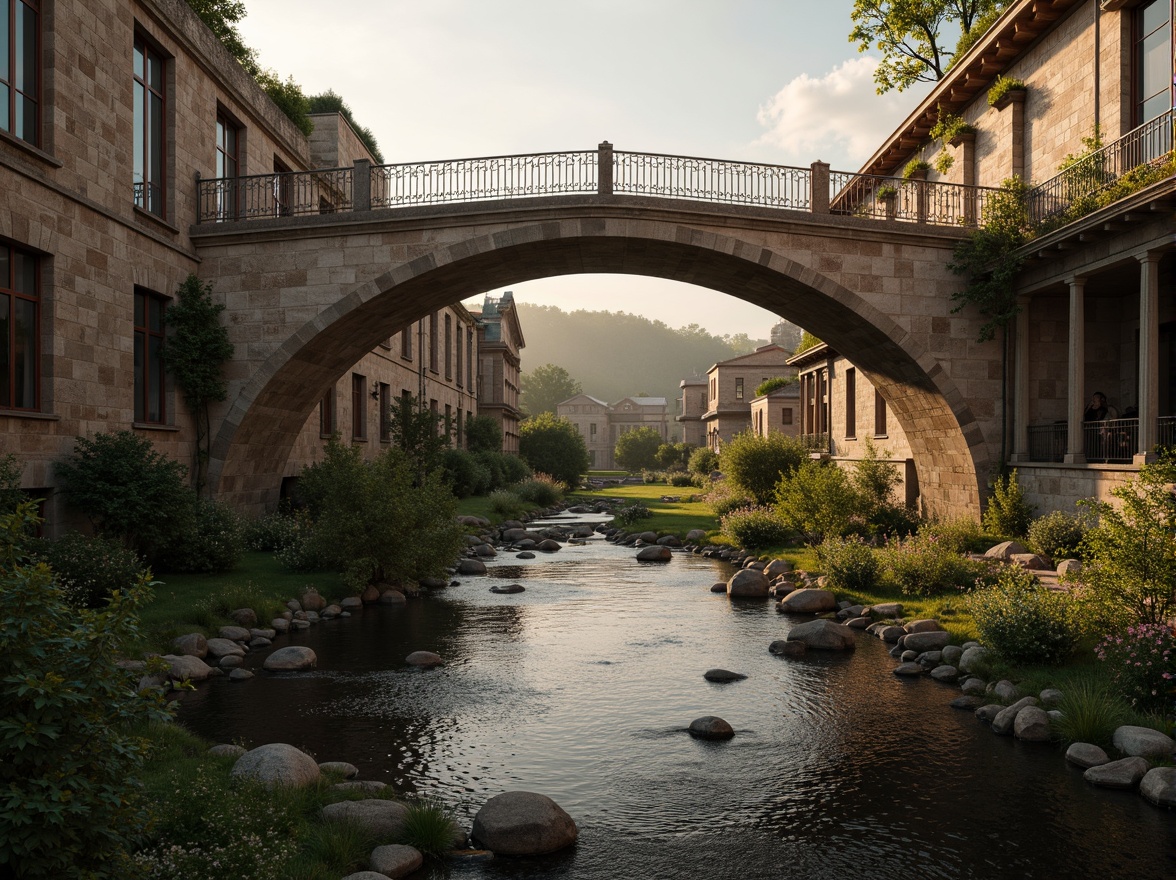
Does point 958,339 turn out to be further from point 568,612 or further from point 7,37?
point 7,37

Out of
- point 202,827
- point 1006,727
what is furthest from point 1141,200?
point 202,827

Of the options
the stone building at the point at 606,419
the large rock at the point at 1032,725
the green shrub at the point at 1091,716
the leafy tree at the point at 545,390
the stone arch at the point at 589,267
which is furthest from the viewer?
the leafy tree at the point at 545,390

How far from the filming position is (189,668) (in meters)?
9.45

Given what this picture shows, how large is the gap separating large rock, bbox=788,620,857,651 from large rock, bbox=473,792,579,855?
624cm

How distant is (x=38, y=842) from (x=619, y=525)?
24.9 m

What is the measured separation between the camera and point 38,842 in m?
3.29

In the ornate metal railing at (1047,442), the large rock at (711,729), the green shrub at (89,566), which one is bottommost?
the large rock at (711,729)

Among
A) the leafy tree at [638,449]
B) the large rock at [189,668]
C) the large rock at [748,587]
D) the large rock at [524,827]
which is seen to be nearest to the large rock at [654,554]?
the large rock at [748,587]

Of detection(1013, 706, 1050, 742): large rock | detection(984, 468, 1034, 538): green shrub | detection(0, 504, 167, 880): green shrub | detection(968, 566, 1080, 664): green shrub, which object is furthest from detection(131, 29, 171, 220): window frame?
detection(984, 468, 1034, 538): green shrub

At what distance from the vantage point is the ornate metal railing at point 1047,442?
17188 mm

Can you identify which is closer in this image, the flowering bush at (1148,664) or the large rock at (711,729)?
the flowering bush at (1148,664)

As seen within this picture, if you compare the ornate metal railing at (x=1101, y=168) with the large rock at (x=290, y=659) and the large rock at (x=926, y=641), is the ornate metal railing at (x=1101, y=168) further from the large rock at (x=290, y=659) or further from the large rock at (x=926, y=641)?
the large rock at (x=290, y=659)

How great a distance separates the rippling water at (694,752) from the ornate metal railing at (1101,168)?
9.70m

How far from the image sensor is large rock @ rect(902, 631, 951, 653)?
428 inches
